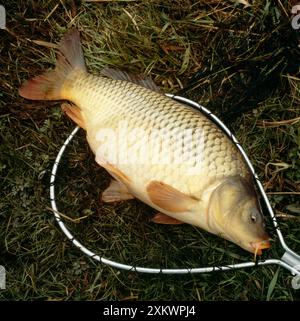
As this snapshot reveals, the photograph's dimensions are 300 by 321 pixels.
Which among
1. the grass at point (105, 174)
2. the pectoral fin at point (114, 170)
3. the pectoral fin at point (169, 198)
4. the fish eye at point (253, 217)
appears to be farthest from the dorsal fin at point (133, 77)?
the fish eye at point (253, 217)

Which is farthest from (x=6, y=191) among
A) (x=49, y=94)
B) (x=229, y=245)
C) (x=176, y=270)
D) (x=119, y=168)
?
(x=229, y=245)

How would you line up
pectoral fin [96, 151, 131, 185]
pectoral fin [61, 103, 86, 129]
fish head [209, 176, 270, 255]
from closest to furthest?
1. fish head [209, 176, 270, 255]
2. pectoral fin [96, 151, 131, 185]
3. pectoral fin [61, 103, 86, 129]

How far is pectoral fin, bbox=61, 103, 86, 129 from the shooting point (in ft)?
6.79

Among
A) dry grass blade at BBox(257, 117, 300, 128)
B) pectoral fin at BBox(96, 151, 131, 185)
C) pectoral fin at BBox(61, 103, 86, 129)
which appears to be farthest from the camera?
dry grass blade at BBox(257, 117, 300, 128)

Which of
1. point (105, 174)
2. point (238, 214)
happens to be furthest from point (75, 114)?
point (238, 214)

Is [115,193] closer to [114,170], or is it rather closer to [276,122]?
[114,170]

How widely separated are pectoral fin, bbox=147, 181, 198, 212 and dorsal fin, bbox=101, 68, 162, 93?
1.48 ft

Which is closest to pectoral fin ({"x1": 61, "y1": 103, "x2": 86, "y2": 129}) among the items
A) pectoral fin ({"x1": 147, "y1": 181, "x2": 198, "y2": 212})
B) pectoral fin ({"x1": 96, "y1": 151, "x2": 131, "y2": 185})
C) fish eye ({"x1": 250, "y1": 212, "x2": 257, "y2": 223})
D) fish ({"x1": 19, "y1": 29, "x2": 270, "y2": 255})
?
fish ({"x1": 19, "y1": 29, "x2": 270, "y2": 255})

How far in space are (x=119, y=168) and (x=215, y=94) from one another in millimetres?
575

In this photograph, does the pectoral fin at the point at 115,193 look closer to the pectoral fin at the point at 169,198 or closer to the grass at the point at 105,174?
the grass at the point at 105,174

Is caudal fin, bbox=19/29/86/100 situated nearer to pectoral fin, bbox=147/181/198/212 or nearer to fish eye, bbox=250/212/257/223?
pectoral fin, bbox=147/181/198/212

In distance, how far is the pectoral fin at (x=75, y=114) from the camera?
2070 mm

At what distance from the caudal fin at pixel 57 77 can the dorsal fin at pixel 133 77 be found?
4.4 inches
